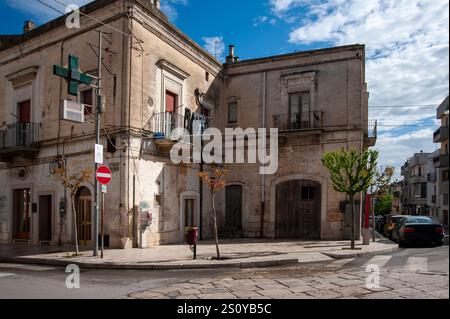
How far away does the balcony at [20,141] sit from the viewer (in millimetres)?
16984

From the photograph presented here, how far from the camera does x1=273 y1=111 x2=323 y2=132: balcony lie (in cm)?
1895

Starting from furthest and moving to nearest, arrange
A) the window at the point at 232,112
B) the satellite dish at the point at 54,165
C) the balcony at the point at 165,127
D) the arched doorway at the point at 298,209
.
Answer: the window at the point at 232,112 → the arched doorway at the point at 298,209 → the satellite dish at the point at 54,165 → the balcony at the point at 165,127

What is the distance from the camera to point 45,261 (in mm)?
11758

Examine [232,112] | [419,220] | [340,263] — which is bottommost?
[340,263]

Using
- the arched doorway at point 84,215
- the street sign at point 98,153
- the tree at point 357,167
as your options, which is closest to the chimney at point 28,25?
the arched doorway at point 84,215

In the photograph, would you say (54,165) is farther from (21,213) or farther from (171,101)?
(171,101)

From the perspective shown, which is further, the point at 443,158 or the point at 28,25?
the point at 28,25

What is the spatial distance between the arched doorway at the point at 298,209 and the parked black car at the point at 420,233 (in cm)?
409

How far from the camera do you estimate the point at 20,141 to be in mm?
17547

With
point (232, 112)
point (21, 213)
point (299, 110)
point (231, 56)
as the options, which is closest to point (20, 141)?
point (21, 213)

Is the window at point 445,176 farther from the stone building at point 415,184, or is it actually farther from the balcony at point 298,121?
the stone building at point 415,184

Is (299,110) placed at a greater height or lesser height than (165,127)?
greater

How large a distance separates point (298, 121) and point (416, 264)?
35.1 ft
